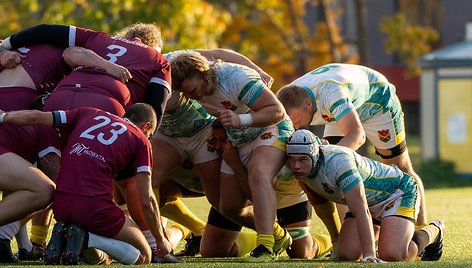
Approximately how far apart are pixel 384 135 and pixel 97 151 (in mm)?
3002

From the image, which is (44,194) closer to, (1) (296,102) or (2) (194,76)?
(2) (194,76)

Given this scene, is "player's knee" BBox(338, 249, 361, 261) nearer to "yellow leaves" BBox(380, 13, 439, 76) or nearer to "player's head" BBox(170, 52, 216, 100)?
"player's head" BBox(170, 52, 216, 100)

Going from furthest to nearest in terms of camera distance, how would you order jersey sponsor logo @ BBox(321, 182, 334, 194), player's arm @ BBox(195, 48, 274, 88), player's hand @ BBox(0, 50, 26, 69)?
player's arm @ BBox(195, 48, 274, 88), player's hand @ BBox(0, 50, 26, 69), jersey sponsor logo @ BBox(321, 182, 334, 194)

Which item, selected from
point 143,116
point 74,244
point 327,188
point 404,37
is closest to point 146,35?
point 143,116

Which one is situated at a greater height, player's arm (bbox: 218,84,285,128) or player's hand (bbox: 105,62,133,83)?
player's hand (bbox: 105,62,133,83)

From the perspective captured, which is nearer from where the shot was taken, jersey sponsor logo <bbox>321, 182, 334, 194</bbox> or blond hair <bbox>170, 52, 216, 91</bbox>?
jersey sponsor logo <bbox>321, 182, 334, 194</bbox>

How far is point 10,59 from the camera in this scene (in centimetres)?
771

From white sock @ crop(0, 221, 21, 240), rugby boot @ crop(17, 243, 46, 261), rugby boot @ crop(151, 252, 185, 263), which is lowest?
rugby boot @ crop(17, 243, 46, 261)

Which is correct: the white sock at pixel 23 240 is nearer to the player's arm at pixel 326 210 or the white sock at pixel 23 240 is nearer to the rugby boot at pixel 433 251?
the player's arm at pixel 326 210

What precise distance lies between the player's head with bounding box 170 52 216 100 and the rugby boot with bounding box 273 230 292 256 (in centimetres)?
110

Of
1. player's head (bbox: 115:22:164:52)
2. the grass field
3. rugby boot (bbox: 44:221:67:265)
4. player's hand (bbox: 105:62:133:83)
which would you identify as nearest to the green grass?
the grass field

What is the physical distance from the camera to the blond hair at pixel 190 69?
7.73 metres

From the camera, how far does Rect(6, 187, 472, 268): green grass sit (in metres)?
7.00

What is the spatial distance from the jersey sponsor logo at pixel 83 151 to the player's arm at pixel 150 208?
27 cm
